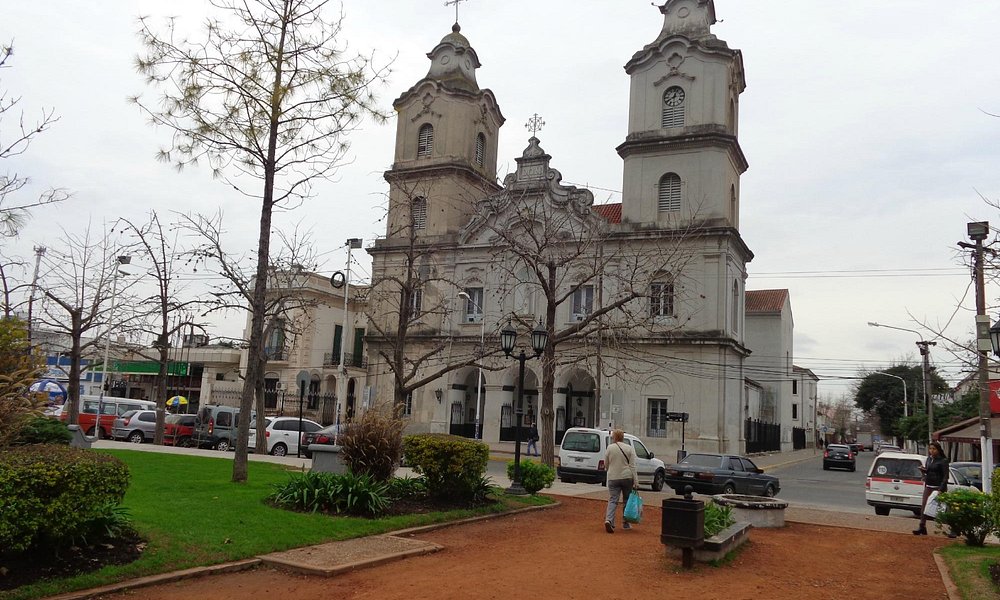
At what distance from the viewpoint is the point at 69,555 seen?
310 inches

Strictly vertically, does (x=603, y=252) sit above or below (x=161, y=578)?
above

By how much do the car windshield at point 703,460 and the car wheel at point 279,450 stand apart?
1539cm

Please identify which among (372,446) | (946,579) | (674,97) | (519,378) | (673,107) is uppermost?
(674,97)

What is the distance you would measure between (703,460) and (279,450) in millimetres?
16113

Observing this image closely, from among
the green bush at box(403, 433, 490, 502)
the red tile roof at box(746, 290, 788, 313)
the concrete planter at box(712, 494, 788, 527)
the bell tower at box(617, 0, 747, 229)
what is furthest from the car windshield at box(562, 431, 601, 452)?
the red tile roof at box(746, 290, 788, 313)

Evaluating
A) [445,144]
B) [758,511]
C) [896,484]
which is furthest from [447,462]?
[445,144]

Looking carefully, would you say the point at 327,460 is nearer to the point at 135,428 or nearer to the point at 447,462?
the point at 447,462

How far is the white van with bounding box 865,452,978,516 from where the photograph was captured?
1836 cm

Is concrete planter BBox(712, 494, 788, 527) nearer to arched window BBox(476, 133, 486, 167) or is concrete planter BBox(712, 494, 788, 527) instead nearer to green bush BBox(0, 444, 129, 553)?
green bush BBox(0, 444, 129, 553)

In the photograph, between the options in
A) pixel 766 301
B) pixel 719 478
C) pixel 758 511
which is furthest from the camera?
pixel 766 301

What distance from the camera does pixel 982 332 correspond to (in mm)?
16125

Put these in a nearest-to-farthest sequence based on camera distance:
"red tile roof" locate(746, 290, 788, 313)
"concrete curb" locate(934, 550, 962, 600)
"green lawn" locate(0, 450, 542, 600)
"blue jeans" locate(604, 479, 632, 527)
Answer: "green lawn" locate(0, 450, 542, 600), "concrete curb" locate(934, 550, 962, 600), "blue jeans" locate(604, 479, 632, 527), "red tile roof" locate(746, 290, 788, 313)

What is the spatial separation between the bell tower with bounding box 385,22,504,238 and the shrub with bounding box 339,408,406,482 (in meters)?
28.9

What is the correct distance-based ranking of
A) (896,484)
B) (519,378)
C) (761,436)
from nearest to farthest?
(519,378)
(896,484)
(761,436)
